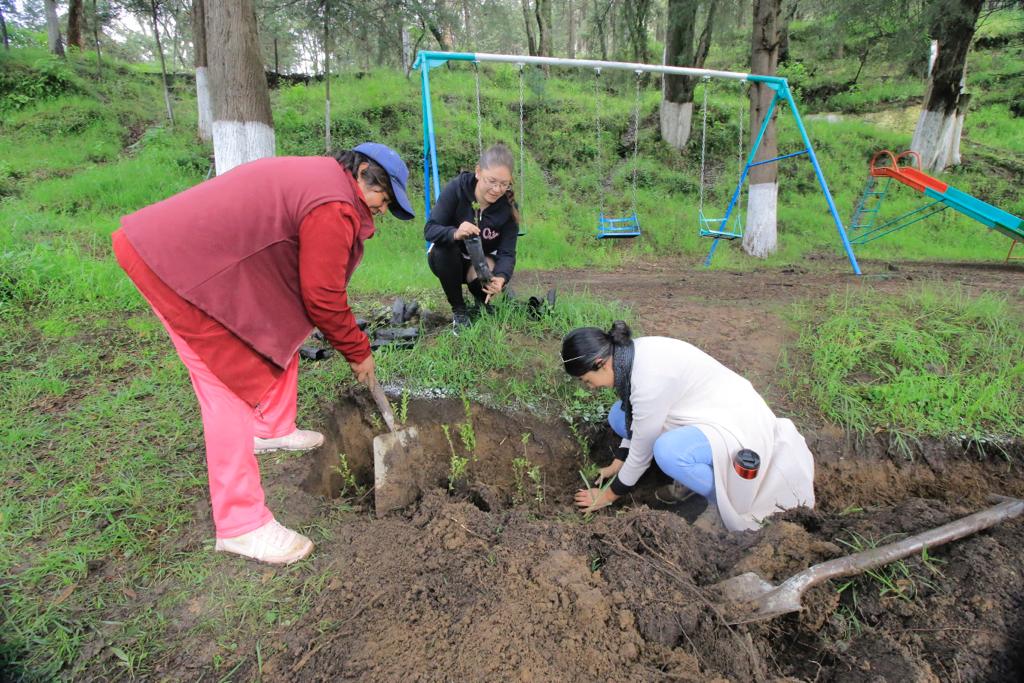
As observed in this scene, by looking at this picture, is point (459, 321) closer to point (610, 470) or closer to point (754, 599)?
point (610, 470)

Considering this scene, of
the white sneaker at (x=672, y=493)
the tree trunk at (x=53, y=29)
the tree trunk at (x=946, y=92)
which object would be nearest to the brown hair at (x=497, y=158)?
the white sneaker at (x=672, y=493)

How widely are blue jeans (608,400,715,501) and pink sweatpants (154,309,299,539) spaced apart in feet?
5.37

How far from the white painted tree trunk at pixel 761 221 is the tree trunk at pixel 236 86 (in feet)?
20.2

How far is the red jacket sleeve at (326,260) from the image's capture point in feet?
5.79

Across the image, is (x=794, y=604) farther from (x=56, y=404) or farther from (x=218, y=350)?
(x=56, y=404)

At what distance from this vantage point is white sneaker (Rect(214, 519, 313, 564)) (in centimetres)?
193

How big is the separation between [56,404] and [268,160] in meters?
2.21

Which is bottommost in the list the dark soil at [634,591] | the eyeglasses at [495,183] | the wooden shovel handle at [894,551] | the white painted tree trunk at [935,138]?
the dark soil at [634,591]

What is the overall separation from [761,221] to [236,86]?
261 inches

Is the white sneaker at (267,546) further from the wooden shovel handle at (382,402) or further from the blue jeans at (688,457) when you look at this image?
the blue jeans at (688,457)

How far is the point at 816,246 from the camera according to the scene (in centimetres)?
827

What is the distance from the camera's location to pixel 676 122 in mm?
10344

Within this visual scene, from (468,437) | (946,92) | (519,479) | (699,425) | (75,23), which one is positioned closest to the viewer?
(699,425)

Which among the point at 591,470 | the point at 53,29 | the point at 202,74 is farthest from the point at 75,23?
the point at 591,470
